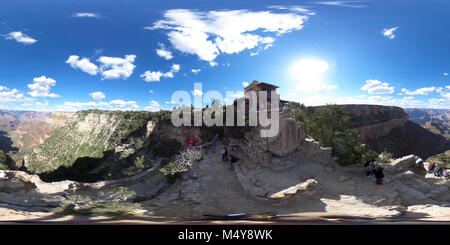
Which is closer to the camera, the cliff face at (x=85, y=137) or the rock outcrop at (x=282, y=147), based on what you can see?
the rock outcrop at (x=282, y=147)

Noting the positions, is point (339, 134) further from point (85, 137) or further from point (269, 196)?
point (85, 137)

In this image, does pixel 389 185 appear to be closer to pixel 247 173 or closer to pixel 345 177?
pixel 345 177

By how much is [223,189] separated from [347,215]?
5786mm

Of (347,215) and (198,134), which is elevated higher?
(198,134)

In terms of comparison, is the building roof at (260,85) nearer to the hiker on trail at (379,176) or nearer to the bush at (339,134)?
the bush at (339,134)

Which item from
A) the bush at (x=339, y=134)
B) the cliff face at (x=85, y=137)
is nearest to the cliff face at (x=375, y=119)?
the bush at (x=339, y=134)

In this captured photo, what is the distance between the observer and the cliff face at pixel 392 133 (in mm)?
47472

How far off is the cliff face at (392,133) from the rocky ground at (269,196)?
44.7m

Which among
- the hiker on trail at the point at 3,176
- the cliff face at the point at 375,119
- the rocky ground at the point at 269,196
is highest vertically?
the cliff face at the point at 375,119

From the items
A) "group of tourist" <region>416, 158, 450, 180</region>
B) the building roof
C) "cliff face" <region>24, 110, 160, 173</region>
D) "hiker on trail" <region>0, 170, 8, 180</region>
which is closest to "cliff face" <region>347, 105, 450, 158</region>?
"group of tourist" <region>416, 158, 450, 180</region>
